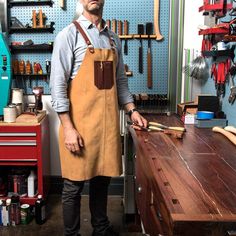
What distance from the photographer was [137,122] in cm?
174

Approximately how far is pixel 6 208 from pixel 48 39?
4.34 ft

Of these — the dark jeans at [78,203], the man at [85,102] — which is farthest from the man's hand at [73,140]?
the dark jeans at [78,203]

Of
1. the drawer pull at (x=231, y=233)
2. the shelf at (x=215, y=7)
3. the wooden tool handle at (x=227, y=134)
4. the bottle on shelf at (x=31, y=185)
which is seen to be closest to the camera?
the drawer pull at (x=231, y=233)

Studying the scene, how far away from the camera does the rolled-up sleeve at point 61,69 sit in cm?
155

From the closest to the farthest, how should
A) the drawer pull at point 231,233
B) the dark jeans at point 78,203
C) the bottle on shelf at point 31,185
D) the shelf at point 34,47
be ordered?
1. the drawer pull at point 231,233
2. the dark jeans at point 78,203
3. the bottle on shelf at point 31,185
4. the shelf at point 34,47

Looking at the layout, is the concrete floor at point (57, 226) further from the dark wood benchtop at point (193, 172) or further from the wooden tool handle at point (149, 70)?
the wooden tool handle at point (149, 70)

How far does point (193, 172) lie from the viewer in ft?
3.50

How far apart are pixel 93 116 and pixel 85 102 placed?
0.08m

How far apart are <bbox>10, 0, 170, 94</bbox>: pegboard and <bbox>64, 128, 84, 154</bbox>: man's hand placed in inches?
43.6

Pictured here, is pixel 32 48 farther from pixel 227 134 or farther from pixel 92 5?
pixel 227 134

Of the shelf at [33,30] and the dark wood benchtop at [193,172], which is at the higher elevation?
the shelf at [33,30]

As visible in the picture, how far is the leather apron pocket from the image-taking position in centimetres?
162

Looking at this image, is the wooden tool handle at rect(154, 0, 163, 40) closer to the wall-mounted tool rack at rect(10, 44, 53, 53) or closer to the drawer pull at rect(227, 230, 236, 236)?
the wall-mounted tool rack at rect(10, 44, 53, 53)

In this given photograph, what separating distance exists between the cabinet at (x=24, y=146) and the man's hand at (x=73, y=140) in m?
0.68
